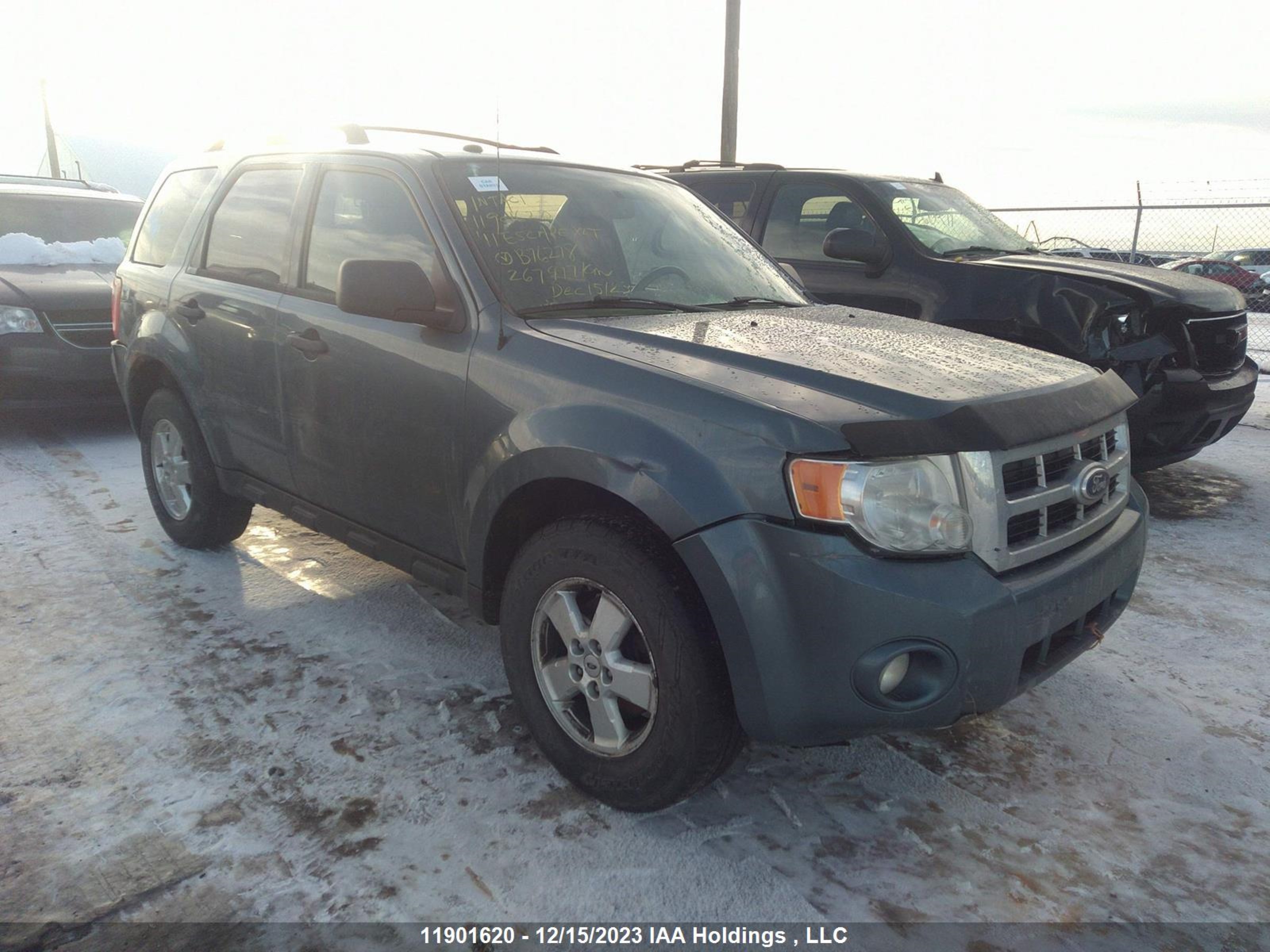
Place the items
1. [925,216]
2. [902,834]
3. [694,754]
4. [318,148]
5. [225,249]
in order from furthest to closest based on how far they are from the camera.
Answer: [925,216] → [225,249] → [318,148] → [902,834] → [694,754]

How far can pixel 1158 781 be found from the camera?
283 centimetres

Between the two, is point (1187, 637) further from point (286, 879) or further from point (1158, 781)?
point (286, 879)

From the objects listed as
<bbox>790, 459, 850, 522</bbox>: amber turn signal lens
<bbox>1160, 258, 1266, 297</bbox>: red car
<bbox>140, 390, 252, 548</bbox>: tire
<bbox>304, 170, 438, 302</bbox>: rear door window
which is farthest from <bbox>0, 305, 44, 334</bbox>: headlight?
<bbox>1160, 258, 1266, 297</bbox>: red car

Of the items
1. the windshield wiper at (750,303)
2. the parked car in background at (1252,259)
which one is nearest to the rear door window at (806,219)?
the windshield wiper at (750,303)

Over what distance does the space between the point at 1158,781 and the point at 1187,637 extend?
1.22m

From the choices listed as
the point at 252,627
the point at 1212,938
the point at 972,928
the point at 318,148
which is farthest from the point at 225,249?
the point at 1212,938

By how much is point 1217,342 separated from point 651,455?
446cm

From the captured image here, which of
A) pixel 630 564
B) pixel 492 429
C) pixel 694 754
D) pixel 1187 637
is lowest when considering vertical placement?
pixel 1187 637

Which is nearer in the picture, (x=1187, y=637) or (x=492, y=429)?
(x=492, y=429)

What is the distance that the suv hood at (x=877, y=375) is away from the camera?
227cm

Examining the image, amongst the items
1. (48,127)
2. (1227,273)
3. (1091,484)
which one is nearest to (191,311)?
(1091,484)

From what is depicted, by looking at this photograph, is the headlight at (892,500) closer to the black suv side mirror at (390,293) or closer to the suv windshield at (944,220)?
the black suv side mirror at (390,293)

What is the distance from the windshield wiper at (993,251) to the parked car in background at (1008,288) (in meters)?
0.01

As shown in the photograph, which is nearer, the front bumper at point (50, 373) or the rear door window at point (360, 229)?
the rear door window at point (360, 229)
